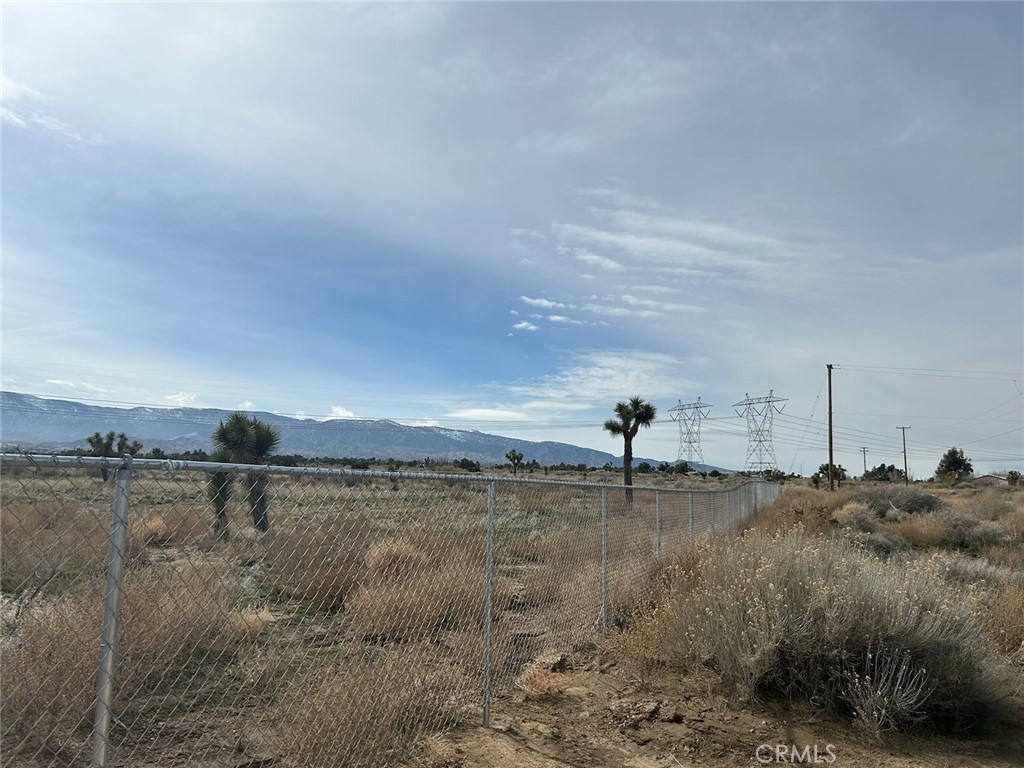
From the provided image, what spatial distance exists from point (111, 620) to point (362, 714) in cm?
224

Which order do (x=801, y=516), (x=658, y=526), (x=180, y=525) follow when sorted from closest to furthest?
(x=180, y=525) → (x=658, y=526) → (x=801, y=516)

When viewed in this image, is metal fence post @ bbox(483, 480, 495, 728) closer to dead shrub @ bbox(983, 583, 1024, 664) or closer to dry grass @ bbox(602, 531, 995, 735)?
dry grass @ bbox(602, 531, 995, 735)

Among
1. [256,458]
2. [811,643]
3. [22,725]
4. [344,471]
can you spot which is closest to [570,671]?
[811,643]

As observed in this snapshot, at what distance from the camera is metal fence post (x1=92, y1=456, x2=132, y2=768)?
95.3 inches

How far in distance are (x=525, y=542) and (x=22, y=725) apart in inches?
203

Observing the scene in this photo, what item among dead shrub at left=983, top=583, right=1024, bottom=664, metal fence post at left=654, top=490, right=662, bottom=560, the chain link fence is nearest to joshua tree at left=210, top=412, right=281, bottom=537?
the chain link fence

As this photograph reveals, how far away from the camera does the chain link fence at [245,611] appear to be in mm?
3061

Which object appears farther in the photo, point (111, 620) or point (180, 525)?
point (180, 525)

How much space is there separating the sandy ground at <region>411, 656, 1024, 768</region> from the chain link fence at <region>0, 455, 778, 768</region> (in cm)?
29

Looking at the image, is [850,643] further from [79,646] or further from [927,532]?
[927,532]

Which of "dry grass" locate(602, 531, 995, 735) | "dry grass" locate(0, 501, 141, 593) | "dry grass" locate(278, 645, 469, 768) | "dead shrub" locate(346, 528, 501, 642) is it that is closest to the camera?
"dry grass" locate(0, 501, 141, 593)

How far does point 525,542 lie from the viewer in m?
8.09

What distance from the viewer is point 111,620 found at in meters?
2.44

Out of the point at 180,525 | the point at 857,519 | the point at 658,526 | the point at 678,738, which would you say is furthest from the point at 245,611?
the point at 857,519
